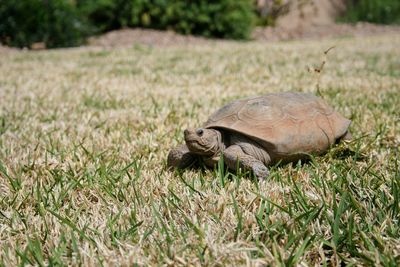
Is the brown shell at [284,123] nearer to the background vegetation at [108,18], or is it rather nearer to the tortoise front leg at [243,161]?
the tortoise front leg at [243,161]

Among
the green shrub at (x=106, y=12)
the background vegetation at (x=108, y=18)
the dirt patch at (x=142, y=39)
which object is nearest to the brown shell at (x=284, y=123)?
the background vegetation at (x=108, y=18)

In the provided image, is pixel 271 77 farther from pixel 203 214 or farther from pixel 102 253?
pixel 102 253

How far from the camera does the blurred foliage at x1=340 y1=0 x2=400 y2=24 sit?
17.7m

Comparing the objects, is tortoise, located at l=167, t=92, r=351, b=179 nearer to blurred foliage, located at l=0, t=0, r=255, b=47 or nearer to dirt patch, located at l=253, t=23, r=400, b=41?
blurred foliage, located at l=0, t=0, r=255, b=47

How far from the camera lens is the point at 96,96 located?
184 inches

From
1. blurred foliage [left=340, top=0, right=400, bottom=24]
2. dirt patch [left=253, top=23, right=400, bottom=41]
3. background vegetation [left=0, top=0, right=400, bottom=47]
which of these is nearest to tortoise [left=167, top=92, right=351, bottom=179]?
background vegetation [left=0, top=0, right=400, bottom=47]

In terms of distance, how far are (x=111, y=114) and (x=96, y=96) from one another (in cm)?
106

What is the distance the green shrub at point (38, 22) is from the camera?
33.0 ft

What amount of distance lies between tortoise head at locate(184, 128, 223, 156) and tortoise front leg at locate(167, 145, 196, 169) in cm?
10

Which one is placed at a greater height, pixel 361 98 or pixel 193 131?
pixel 193 131

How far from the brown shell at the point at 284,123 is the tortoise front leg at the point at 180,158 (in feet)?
0.66

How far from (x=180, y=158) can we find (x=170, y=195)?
14.3 inches

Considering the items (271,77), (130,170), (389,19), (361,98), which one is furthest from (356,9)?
(130,170)

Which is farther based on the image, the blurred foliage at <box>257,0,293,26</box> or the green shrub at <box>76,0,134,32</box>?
the blurred foliage at <box>257,0,293,26</box>
